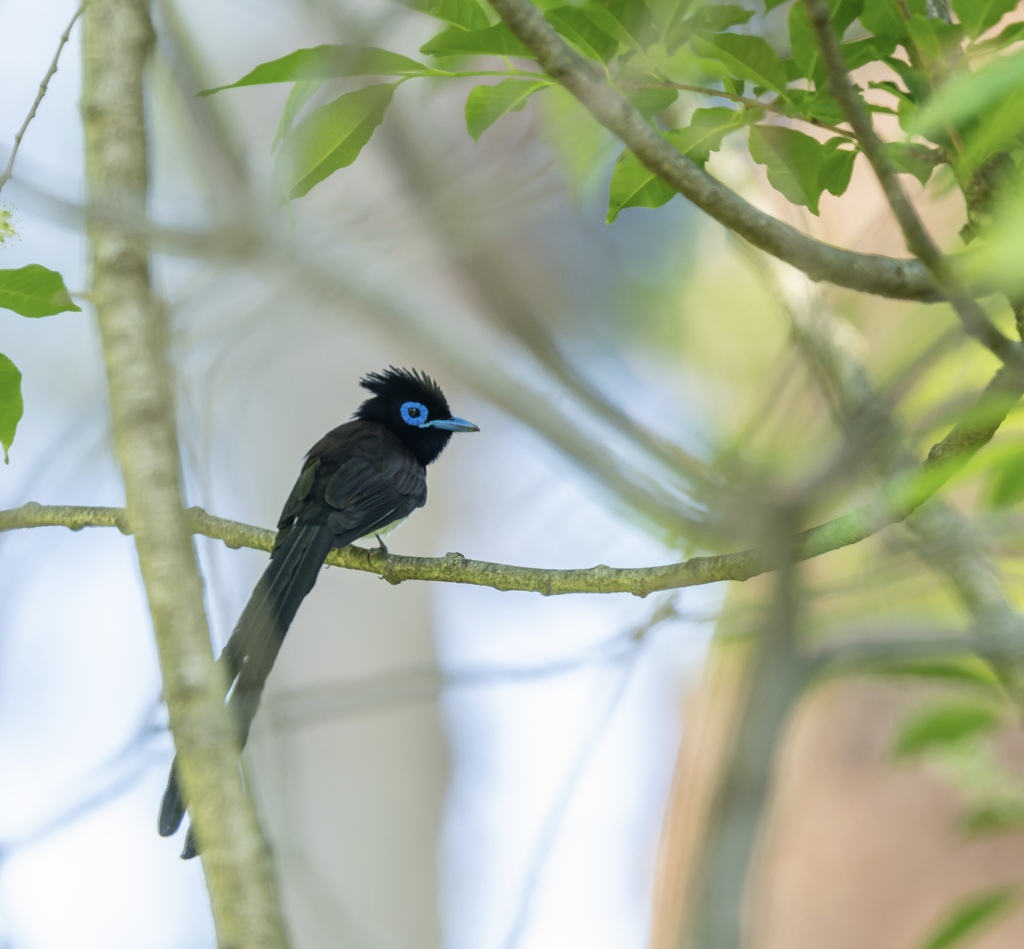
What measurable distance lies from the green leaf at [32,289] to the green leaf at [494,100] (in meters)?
0.62

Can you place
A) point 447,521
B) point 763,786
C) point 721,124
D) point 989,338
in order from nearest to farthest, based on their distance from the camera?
point 763,786 → point 989,338 → point 721,124 → point 447,521

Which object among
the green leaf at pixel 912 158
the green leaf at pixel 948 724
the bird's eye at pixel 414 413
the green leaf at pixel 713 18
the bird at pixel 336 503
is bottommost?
the green leaf at pixel 948 724

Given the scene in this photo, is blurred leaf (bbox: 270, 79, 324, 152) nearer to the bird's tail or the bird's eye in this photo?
the bird's tail

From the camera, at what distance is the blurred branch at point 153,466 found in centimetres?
82

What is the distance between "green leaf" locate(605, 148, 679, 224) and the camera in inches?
54.5

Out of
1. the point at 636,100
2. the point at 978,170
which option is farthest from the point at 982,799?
the point at 636,100

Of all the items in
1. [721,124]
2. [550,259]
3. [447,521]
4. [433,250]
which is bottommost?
[721,124]

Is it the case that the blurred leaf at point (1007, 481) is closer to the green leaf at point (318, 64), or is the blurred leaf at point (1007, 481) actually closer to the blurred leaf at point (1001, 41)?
the blurred leaf at point (1001, 41)

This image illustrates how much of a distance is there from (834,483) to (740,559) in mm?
694

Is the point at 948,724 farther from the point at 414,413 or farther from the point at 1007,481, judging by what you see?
the point at 414,413

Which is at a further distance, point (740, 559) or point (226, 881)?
point (740, 559)

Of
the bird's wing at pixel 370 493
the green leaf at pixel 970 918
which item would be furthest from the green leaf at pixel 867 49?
the bird's wing at pixel 370 493

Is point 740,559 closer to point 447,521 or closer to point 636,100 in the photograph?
point 636,100

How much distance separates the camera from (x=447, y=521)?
6156 millimetres
